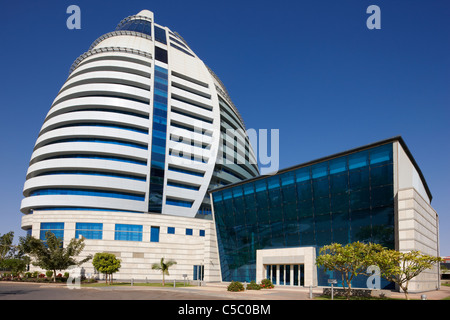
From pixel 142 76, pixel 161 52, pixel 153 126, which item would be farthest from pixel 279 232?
pixel 161 52

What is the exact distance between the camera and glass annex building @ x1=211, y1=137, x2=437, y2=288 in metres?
37.2

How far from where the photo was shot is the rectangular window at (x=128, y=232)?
63.8 m

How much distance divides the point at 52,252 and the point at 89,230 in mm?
8235

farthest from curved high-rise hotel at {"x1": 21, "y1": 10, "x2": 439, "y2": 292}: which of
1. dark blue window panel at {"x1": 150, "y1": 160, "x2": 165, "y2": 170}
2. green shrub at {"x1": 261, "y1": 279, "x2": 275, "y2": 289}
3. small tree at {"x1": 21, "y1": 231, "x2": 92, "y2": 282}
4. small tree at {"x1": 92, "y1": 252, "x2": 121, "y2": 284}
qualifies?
small tree at {"x1": 92, "y1": 252, "x2": 121, "y2": 284}

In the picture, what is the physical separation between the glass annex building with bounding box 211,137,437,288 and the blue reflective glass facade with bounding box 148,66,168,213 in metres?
20.1

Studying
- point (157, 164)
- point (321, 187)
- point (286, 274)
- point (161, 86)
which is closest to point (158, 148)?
point (157, 164)

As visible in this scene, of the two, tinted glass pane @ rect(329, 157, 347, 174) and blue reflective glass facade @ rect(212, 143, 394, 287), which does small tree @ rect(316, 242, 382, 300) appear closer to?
blue reflective glass facade @ rect(212, 143, 394, 287)

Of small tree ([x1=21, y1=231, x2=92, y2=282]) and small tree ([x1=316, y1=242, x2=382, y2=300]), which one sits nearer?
small tree ([x1=316, y1=242, x2=382, y2=300])

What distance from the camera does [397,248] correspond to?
3581 centimetres

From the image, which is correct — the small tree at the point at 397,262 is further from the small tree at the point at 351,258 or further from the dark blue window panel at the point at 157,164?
the dark blue window panel at the point at 157,164

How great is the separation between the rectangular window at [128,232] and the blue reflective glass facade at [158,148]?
726cm

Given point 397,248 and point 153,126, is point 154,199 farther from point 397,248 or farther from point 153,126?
point 397,248

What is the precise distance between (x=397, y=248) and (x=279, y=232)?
14.8m

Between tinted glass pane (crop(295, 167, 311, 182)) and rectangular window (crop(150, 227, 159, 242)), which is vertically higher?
tinted glass pane (crop(295, 167, 311, 182))
